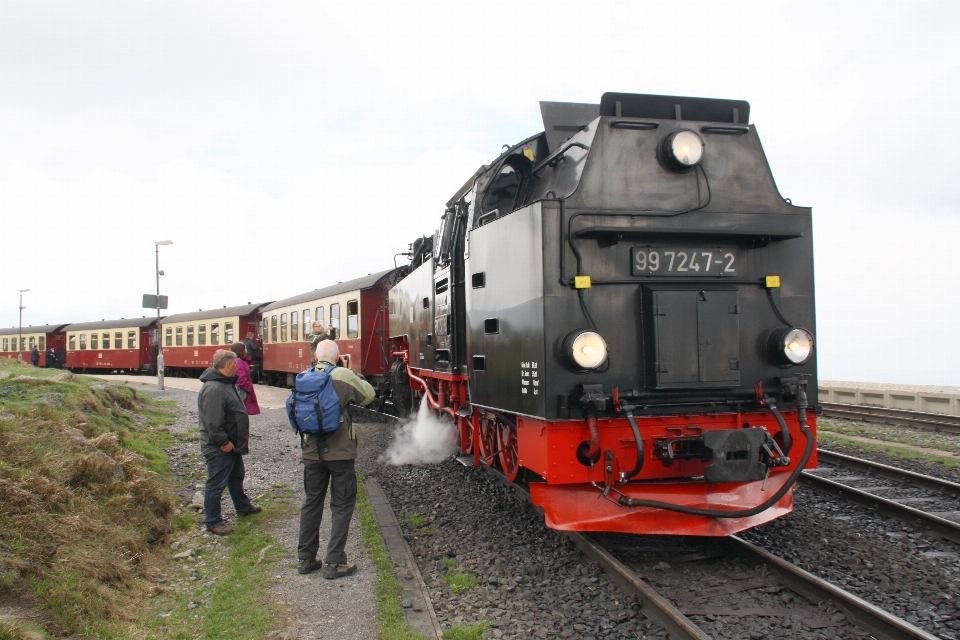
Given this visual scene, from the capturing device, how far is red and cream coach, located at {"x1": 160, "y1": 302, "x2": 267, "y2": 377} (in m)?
24.6

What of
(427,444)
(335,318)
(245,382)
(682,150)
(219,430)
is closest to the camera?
(682,150)

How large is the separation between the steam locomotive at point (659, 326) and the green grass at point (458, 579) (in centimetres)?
68

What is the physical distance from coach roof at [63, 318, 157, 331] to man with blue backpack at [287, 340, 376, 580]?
30.0m

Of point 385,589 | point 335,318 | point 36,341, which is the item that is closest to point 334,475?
point 385,589

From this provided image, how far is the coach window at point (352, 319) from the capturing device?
50.5ft

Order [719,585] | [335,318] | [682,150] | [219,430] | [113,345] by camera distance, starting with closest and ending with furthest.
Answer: [719,585] < [682,150] < [219,430] < [335,318] < [113,345]

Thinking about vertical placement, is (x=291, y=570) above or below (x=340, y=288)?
below

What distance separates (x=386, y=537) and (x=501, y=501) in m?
1.39

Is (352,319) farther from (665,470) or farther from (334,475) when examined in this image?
(665,470)

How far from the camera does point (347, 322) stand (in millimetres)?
16000

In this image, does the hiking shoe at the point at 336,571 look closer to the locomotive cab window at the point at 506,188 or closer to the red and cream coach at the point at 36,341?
the locomotive cab window at the point at 506,188

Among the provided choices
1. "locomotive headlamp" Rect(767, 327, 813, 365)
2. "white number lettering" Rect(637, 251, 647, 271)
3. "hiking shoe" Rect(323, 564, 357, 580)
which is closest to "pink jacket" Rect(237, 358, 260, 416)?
"hiking shoe" Rect(323, 564, 357, 580)

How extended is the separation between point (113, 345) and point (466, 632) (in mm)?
34026

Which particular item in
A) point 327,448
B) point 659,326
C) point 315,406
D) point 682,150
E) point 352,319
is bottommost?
point 327,448
